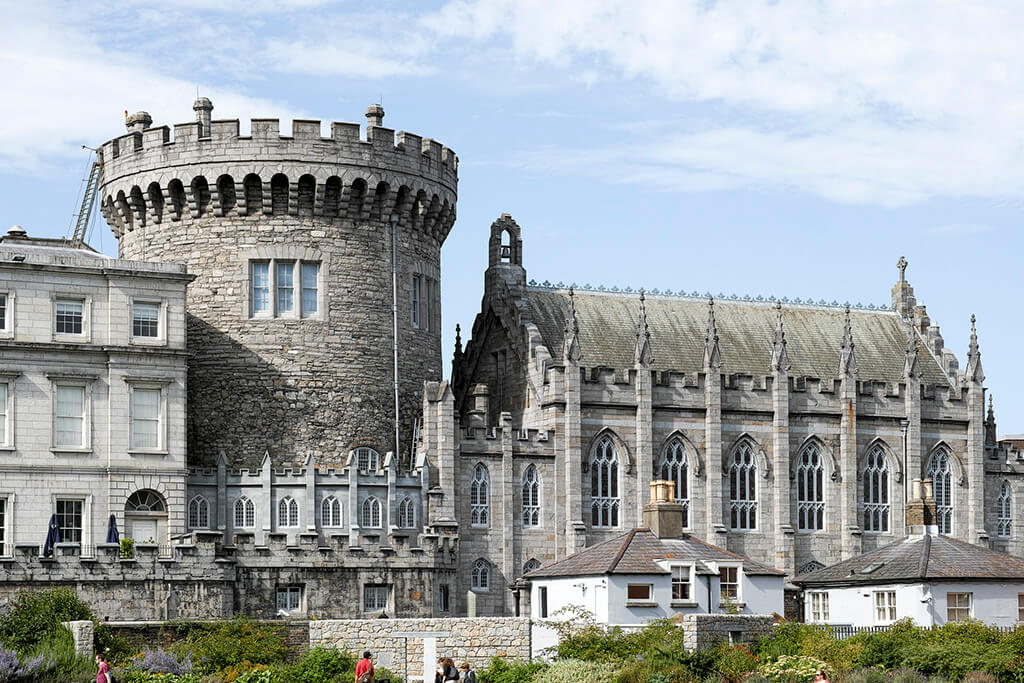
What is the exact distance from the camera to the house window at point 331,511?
215 ft

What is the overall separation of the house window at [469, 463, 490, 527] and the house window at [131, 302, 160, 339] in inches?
512

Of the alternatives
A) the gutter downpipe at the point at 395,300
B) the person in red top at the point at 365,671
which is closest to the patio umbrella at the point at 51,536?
the gutter downpipe at the point at 395,300

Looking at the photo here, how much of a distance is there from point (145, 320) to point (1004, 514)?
37.0 metres

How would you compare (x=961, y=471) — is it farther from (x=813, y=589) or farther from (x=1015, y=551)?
(x=813, y=589)

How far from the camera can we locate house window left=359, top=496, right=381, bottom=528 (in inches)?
2606

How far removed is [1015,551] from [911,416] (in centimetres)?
787

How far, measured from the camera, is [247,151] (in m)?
68.6

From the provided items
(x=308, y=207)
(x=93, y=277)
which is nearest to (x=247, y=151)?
(x=308, y=207)

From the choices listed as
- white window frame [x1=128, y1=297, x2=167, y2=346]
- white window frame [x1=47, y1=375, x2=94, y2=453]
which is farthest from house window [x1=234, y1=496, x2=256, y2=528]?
white window frame [x1=128, y1=297, x2=167, y2=346]

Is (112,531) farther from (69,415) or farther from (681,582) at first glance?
(681,582)

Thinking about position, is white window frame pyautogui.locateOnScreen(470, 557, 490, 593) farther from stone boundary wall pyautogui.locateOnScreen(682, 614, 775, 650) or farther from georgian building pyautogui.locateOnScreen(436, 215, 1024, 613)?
stone boundary wall pyautogui.locateOnScreen(682, 614, 775, 650)

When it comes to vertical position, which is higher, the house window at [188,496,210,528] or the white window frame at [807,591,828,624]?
the house window at [188,496,210,528]

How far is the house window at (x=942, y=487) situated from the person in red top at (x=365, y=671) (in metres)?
35.6

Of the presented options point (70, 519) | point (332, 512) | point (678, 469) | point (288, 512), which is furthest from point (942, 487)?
point (70, 519)
